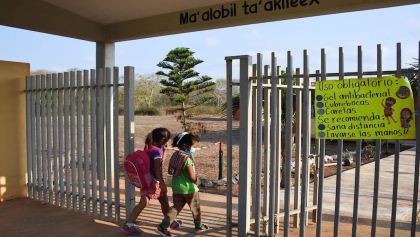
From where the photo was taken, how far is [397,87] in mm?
3523

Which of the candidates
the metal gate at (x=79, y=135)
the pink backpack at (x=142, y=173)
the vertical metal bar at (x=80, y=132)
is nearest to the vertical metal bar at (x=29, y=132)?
the metal gate at (x=79, y=135)

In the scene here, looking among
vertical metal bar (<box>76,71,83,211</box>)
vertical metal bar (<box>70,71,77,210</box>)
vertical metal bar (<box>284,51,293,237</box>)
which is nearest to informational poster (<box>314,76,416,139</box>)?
vertical metal bar (<box>284,51,293,237</box>)

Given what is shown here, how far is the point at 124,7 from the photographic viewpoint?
7.61 metres

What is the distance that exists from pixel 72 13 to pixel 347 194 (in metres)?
6.38

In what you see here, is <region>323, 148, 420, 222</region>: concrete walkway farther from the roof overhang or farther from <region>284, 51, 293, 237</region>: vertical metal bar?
the roof overhang

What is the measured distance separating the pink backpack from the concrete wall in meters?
2.94

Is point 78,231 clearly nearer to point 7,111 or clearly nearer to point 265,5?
point 7,111

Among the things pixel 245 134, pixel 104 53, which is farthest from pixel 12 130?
pixel 245 134

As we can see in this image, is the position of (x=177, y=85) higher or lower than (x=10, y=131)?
higher

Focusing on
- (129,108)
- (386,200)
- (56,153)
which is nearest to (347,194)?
(386,200)

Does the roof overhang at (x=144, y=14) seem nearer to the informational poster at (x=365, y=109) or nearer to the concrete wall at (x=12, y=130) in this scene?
the concrete wall at (x=12, y=130)

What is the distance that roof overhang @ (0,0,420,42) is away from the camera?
20.2 ft

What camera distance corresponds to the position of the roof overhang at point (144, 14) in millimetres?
6152

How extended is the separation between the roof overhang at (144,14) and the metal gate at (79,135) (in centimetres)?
119
